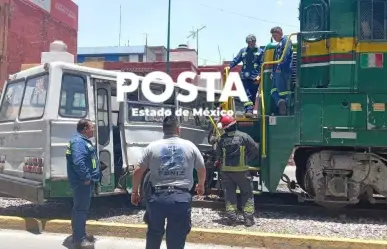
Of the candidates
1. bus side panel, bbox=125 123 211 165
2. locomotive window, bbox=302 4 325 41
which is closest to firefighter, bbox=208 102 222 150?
bus side panel, bbox=125 123 211 165

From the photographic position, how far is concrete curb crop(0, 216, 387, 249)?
573 centimetres

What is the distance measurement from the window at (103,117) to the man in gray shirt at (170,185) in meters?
3.05

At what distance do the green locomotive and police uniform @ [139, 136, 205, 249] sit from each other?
10.5 feet

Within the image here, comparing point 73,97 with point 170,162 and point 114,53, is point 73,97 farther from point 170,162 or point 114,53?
point 114,53

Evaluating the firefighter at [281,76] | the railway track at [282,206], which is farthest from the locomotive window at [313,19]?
the railway track at [282,206]

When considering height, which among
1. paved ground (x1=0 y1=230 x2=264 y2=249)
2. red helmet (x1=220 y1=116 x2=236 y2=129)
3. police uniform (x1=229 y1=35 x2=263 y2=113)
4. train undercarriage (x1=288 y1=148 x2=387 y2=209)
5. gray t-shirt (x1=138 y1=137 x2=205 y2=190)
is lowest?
paved ground (x1=0 y1=230 x2=264 y2=249)

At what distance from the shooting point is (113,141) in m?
7.54

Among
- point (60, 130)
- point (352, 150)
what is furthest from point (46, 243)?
point (352, 150)

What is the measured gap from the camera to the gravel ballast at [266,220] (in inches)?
253

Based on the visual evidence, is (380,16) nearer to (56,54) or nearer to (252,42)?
(252,42)

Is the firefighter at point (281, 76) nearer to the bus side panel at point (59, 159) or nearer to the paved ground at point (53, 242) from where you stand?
the paved ground at point (53, 242)

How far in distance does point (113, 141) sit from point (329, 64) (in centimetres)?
370

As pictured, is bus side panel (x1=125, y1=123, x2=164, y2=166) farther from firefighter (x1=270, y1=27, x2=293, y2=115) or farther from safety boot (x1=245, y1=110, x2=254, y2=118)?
firefighter (x1=270, y1=27, x2=293, y2=115)

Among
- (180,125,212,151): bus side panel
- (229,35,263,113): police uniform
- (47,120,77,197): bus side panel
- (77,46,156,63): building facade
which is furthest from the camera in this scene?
(77,46,156,63): building facade
